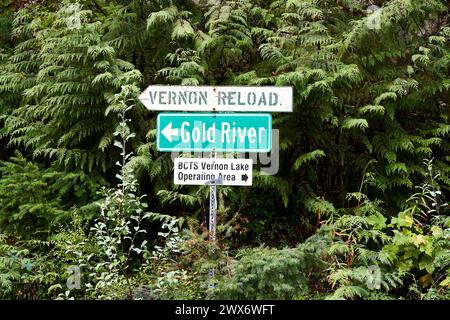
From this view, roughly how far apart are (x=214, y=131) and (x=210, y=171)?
32 centimetres

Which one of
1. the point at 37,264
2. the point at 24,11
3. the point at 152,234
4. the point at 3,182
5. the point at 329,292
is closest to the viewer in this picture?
the point at 329,292

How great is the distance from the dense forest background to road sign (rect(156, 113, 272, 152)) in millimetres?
1207

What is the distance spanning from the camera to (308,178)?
22.2 feet

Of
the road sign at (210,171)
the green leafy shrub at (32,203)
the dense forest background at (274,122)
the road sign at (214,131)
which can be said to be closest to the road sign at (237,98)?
the road sign at (214,131)

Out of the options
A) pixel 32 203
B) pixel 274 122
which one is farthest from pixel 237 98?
pixel 32 203

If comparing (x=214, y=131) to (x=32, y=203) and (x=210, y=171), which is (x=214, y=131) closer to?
(x=210, y=171)

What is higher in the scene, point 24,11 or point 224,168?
point 24,11

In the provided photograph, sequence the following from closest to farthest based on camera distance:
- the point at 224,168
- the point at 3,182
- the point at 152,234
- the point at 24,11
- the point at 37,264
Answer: the point at 224,168, the point at 37,264, the point at 3,182, the point at 152,234, the point at 24,11

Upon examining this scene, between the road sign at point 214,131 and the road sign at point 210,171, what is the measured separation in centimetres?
10

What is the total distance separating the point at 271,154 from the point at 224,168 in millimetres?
2089

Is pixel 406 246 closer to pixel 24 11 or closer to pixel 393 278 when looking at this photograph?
pixel 393 278

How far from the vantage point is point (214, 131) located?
464cm

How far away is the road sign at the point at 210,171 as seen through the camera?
4.64 m

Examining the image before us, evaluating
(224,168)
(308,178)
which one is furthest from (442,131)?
(224,168)
